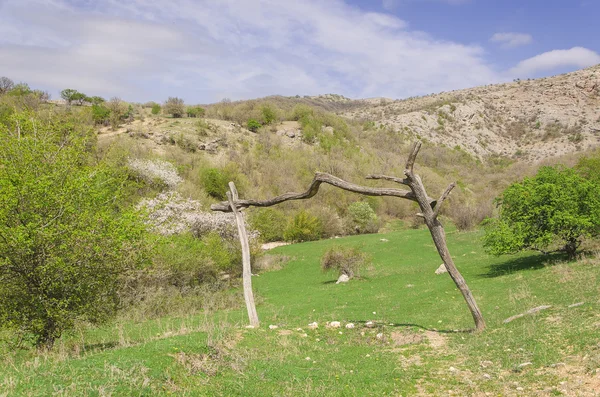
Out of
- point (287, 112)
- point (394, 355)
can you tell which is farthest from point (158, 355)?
point (287, 112)

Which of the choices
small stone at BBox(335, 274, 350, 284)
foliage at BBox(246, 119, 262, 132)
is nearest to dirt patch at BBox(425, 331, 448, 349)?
small stone at BBox(335, 274, 350, 284)

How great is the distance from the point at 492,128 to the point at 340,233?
72.3 metres

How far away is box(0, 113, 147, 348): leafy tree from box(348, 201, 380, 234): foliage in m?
45.7

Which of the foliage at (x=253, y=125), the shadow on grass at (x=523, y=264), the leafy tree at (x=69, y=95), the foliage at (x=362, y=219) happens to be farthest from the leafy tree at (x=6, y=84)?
the shadow on grass at (x=523, y=264)

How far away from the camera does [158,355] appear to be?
26.6 feet

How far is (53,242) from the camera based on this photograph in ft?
37.9

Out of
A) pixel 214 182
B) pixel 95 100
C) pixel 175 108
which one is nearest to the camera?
pixel 214 182

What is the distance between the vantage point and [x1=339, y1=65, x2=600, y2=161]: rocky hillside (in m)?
96.4


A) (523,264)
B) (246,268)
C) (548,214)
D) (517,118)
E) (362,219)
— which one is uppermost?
(517,118)

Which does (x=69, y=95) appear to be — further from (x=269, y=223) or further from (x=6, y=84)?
(x=269, y=223)

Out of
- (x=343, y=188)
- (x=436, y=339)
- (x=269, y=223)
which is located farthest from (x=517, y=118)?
(x=436, y=339)

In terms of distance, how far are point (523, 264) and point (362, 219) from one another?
34209 mm

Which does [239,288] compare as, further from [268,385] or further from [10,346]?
[268,385]

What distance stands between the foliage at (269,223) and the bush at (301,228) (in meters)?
0.87
